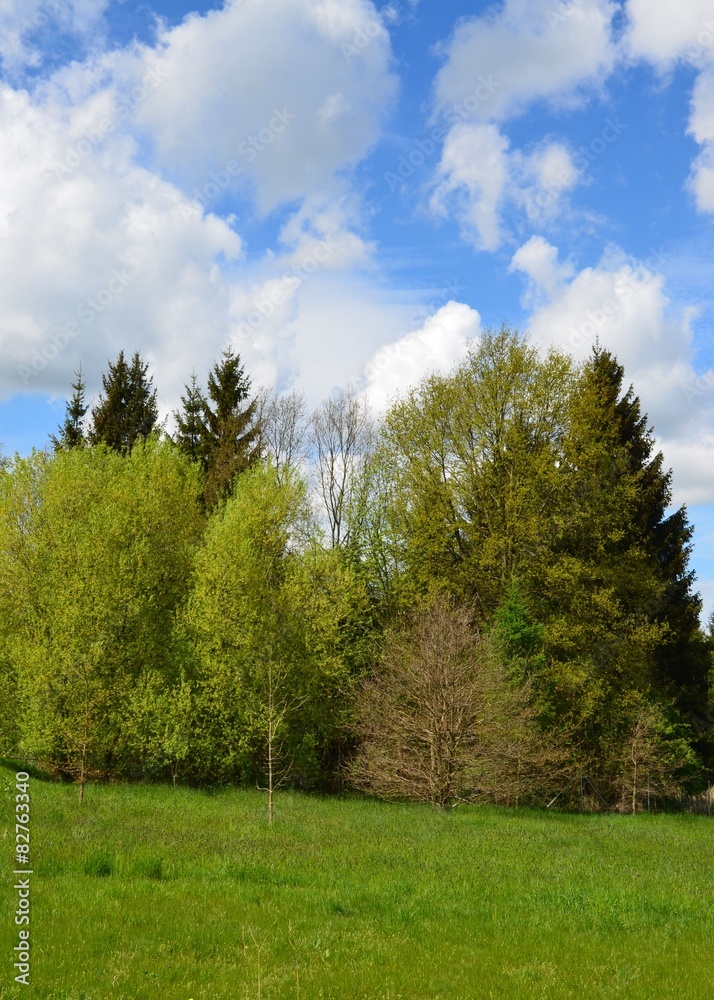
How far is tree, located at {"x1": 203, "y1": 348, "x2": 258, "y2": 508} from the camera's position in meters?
41.1

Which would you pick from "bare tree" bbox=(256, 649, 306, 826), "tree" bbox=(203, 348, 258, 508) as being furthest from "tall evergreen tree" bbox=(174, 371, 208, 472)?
"bare tree" bbox=(256, 649, 306, 826)

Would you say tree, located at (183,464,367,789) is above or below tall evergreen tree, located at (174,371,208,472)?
below

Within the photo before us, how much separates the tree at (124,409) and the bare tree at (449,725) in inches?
1094

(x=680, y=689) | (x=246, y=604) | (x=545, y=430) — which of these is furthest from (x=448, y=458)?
(x=680, y=689)

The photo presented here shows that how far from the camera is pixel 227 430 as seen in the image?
44.5 meters

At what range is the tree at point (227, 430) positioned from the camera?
41125 mm

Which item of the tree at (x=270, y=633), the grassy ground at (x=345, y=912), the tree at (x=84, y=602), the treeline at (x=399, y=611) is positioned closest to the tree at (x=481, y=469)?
the treeline at (x=399, y=611)

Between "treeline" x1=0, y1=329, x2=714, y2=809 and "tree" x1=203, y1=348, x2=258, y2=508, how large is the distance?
3.05 meters

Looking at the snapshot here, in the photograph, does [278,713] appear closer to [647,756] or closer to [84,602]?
[84,602]

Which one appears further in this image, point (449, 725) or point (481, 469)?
point (481, 469)

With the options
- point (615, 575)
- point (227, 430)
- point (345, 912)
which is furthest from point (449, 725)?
point (227, 430)

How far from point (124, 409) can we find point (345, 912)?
4248 cm

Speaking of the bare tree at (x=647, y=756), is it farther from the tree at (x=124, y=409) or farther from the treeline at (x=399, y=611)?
the tree at (x=124, y=409)

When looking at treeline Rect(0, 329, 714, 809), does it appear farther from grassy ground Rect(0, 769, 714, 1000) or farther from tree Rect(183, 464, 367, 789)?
grassy ground Rect(0, 769, 714, 1000)
